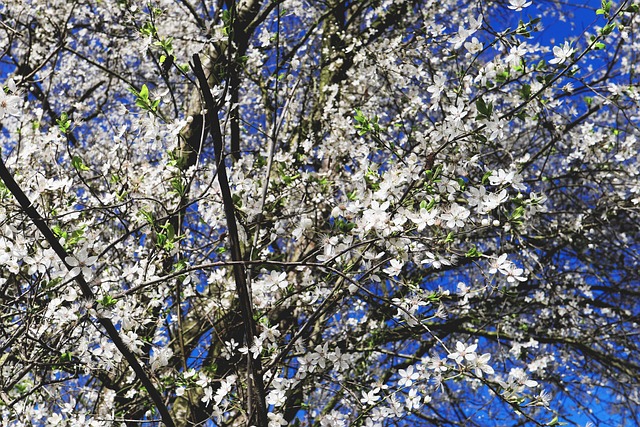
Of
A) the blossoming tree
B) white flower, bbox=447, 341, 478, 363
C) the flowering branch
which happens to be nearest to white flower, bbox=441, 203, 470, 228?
the blossoming tree

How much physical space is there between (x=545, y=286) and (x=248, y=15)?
334cm

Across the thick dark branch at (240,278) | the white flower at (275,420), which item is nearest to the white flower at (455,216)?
the thick dark branch at (240,278)

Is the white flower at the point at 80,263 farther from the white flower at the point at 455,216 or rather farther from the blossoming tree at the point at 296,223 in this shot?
the white flower at the point at 455,216

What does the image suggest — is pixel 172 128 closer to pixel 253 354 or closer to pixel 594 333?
pixel 253 354

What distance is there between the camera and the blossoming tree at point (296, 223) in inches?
82.0

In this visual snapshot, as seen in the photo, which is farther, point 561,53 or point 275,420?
point 275,420

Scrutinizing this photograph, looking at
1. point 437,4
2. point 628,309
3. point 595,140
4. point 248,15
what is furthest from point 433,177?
point 628,309

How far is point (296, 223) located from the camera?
11.3ft

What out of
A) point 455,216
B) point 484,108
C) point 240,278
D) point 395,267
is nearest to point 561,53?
point 484,108

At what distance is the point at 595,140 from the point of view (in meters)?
4.24

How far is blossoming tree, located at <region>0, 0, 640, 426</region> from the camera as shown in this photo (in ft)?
6.84

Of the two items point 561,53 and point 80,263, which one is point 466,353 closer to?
point 561,53

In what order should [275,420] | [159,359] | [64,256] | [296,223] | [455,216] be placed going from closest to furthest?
[64,256] < [455,216] < [159,359] < [275,420] < [296,223]

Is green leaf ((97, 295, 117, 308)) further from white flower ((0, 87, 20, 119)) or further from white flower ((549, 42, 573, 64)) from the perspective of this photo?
white flower ((549, 42, 573, 64))
